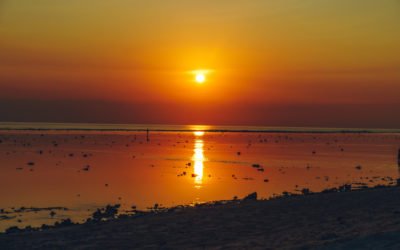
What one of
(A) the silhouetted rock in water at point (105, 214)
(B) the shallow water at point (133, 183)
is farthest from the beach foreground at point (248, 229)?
(B) the shallow water at point (133, 183)

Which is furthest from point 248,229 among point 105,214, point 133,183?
point 133,183

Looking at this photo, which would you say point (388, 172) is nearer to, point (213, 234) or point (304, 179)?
point (304, 179)

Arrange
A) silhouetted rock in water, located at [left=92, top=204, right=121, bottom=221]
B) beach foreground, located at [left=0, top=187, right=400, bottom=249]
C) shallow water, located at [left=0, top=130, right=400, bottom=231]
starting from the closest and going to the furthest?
beach foreground, located at [left=0, top=187, right=400, bottom=249]
silhouetted rock in water, located at [left=92, top=204, right=121, bottom=221]
shallow water, located at [left=0, top=130, right=400, bottom=231]

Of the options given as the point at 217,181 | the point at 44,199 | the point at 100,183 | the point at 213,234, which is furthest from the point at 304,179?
the point at 213,234

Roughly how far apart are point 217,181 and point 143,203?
1407 centimetres

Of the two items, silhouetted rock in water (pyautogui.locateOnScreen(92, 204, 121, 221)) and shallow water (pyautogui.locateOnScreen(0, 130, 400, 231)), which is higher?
shallow water (pyautogui.locateOnScreen(0, 130, 400, 231))

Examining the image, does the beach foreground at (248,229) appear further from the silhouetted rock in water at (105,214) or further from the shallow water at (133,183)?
the shallow water at (133,183)

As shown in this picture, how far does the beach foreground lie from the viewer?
15898 millimetres

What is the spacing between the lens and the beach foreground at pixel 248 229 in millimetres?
15898

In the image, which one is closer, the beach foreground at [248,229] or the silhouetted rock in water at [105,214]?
the beach foreground at [248,229]

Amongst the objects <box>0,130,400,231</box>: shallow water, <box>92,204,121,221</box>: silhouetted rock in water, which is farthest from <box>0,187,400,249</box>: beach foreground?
<box>0,130,400,231</box>: shallow water

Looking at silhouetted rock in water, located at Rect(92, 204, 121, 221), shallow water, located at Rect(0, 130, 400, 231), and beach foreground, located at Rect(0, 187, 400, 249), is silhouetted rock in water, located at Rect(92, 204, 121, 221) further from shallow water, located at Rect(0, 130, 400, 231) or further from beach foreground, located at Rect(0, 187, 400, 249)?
beach foreground, located at Rect(0, 187, 400, 249)

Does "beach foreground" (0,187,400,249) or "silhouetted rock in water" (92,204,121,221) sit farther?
"silhouetted rock in water" (92,204,121,221)

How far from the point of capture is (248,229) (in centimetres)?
1898
